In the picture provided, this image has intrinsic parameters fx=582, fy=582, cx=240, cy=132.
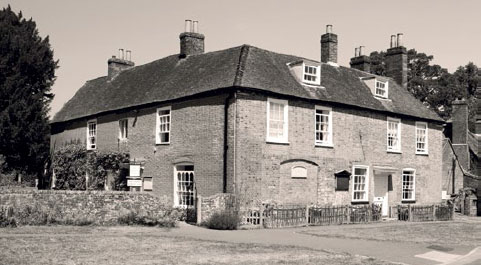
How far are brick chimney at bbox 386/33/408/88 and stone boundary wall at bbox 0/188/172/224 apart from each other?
68.0 feet

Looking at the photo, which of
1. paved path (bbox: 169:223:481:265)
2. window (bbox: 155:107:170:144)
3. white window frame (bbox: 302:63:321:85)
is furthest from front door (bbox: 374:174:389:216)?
window (bbox: 155:107:170:144)

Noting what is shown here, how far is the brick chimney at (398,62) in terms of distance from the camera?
121 feet

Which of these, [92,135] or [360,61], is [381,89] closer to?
[360,61]

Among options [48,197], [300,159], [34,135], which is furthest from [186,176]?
[34,135]

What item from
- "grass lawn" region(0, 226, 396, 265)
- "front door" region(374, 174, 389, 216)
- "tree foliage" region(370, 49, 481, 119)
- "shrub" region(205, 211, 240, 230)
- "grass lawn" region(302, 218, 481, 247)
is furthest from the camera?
"tree foliage" region(370, 49, 481, 119)

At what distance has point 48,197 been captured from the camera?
20.3m

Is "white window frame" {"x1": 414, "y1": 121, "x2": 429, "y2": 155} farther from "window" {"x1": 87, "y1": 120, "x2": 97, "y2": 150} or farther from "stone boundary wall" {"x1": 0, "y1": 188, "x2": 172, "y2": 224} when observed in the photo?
"window" {"x1": 87, "y1": 120, "x2": 97, "y2": 150}

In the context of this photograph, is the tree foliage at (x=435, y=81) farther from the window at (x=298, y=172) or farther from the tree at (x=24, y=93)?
A: the window at (x=298, y=172)

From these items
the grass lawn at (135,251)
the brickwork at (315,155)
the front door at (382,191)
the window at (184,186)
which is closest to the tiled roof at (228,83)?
the brickwork at (315,155)

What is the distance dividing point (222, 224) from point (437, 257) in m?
8.66

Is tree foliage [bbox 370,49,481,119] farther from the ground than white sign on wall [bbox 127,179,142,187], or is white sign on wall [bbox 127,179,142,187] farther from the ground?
tree foliage [bbox 370,49,481,119]

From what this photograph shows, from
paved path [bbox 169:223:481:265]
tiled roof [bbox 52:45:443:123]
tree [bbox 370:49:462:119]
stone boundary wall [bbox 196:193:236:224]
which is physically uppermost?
tree [bbox 370:49:462:119]

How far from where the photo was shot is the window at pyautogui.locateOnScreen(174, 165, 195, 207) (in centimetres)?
2611

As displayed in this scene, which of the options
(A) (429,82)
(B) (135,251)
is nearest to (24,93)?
(B) (135,251)
